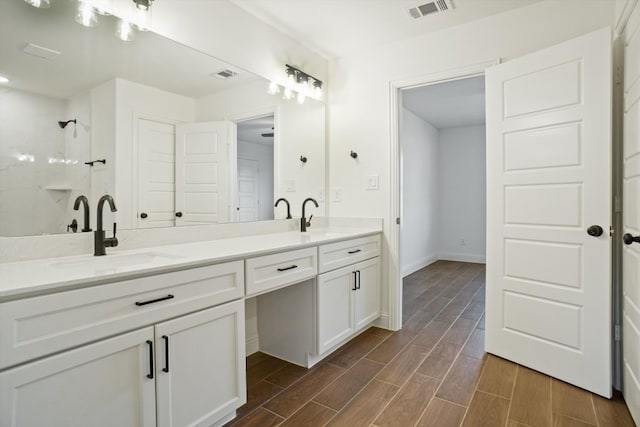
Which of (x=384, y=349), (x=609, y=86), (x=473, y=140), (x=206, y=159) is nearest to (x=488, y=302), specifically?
(x=384, y=349)

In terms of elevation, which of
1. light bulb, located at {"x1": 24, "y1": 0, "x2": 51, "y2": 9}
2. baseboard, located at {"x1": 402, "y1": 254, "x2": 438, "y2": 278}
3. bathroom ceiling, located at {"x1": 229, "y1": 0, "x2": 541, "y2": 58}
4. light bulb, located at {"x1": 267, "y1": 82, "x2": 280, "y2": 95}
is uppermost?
bathroom ceiling, located at {"x1": 229, "y1": 0, "x2": 541, "y2": 58}

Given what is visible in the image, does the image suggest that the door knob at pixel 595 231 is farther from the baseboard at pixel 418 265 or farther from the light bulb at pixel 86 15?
the baseboard at pixel 418 265

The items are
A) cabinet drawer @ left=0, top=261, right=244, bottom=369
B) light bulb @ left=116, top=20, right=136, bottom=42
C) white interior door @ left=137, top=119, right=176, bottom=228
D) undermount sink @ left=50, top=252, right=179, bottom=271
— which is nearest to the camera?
cabinet drawer @ left=0, top=261, right=244, bottom=369

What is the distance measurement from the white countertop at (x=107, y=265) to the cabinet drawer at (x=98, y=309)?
0.03 metres

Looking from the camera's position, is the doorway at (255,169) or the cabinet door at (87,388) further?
the doorway at (255,169)

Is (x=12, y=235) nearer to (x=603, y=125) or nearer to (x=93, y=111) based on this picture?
(x=93, y=111)

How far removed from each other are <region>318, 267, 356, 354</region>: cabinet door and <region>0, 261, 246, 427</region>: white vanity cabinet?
27.1 inches

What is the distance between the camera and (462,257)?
6.17 meters

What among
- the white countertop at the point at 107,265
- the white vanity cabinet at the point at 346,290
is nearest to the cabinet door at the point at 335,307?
the white vanity cabinet at the point at 346,290

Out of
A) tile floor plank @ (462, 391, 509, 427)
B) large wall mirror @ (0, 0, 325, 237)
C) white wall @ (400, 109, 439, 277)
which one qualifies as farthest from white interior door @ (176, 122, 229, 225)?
white wall @ (400, 109, 439, 277)

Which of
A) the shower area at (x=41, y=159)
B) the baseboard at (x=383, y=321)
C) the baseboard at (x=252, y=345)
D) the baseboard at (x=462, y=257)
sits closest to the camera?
the shower area at (x=41, y=159)

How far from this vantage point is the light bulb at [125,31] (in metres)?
1.73

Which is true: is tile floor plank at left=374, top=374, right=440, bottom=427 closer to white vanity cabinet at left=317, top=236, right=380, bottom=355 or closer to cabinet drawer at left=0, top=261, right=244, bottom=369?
white vanity cabinet at left=317, top=236, right=380, bottom=355

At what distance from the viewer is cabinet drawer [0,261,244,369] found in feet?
3.20
